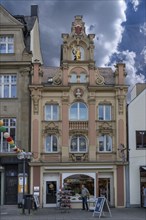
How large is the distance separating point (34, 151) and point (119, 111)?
24.9ft

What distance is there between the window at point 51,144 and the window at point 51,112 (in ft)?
4.82

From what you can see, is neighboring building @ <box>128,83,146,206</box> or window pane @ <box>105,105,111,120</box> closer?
neighboring building @ <box>128,83,146,206</box>

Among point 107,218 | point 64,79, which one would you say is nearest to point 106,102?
point 64,79

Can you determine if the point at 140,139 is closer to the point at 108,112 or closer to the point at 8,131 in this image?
the point at 108,112

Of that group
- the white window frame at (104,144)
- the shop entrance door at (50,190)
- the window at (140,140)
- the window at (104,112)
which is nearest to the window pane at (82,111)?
the window at (104,112)

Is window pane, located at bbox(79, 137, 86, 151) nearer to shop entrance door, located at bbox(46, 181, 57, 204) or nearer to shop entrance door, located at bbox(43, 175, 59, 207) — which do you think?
shop entrance door, located at bbox(43, 175, 59, 207)

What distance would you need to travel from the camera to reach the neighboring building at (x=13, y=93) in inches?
1426

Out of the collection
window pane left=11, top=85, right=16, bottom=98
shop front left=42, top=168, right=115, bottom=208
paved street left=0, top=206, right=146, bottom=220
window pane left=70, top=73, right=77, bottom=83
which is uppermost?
window pane left=70, top=73, right=77, bottom=83

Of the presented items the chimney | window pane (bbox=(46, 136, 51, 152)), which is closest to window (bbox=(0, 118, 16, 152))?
window pane (bbox=(46, 136, 51, 152))

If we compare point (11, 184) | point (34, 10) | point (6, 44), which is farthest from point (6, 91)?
point (34, 10)

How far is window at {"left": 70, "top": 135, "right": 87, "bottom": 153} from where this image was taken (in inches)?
1465

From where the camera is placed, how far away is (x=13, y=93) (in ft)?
124

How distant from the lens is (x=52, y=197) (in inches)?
1428

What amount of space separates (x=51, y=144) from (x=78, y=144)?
7.19 ft
